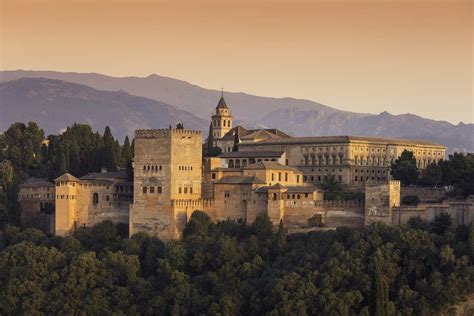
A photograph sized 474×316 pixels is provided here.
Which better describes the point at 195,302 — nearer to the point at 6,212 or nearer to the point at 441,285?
the point at 441,285

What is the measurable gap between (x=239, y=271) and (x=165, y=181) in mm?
6590

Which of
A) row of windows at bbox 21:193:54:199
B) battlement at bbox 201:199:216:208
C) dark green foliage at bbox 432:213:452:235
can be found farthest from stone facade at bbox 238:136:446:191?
row of windows at bbox 21:193:54:199

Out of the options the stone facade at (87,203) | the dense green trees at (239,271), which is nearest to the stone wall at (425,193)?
the dense green trees at (239,271)

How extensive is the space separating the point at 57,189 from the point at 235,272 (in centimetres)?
1046

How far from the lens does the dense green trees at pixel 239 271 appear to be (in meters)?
38.7

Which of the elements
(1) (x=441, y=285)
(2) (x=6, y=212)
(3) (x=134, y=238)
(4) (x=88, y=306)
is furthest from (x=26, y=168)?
(1) (x=441, y=285)

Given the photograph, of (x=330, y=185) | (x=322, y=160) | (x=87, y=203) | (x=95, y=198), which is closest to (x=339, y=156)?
(x=322, y=160)

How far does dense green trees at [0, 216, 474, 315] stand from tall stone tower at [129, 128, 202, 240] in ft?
2.79

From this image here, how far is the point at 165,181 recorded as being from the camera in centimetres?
4697

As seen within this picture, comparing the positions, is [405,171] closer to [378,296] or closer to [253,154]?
[253,154]

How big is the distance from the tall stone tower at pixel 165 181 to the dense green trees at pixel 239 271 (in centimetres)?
85

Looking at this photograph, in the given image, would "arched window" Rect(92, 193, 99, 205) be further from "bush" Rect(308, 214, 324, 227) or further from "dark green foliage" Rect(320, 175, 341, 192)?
"dark green foliage" Rect(320, 175, 341, 192)

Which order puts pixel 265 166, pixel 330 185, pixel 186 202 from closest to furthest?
pixel 186 202 → pixel 265 166 → pixel 330 185

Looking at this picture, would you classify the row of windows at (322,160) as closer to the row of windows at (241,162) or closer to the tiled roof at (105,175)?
the row of windows at (241,162)
